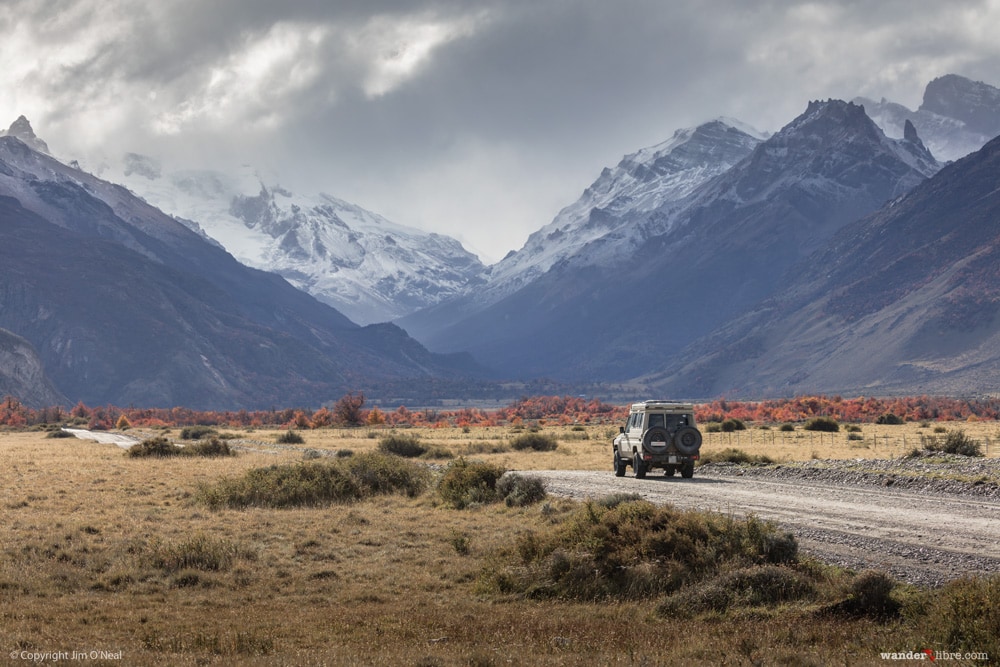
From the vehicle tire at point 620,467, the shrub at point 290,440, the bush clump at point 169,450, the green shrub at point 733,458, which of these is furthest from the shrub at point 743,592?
the shrub at point 290,440

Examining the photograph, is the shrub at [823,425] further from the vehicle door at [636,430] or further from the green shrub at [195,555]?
the green shrub at [195,555]

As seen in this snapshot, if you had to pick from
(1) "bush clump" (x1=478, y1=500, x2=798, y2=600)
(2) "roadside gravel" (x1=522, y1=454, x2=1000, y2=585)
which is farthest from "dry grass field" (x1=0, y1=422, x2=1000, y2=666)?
(2) "roadside gravel" (x1=522, y1=454, x2=1000, y2=585)

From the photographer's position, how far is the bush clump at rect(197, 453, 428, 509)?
101 feet

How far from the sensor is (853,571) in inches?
634

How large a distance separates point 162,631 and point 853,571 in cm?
1165

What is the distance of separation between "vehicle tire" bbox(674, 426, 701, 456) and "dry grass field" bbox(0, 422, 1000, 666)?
927cm

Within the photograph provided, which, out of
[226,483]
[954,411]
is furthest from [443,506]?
[954,411]

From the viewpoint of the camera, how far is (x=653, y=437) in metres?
34.9

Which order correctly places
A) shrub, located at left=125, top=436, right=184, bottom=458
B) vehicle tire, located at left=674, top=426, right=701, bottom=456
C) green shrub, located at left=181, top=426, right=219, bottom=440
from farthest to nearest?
Answer: green shrub, located at left=181, top=426, right=219, bottom=440 < shrub, located at left=125, top=436, right=184, bottom=458 < vehicle tire, located at left=674, top=426, right=701, bottom=456

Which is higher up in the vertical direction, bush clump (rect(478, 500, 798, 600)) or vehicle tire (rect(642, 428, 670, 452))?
vehicle tire (rect(642, 428, 670, 452))

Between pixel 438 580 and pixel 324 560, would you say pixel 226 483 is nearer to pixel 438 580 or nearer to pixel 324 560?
pixel 324 560

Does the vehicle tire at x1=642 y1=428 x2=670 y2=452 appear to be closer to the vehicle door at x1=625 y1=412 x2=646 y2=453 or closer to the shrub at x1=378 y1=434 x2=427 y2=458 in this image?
the vehicle door at x1=625 y1=412 x2=646 y2=453

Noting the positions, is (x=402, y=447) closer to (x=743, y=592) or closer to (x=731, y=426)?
(x=731, y=426)

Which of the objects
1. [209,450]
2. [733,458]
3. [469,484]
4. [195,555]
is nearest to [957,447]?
[733,458]
